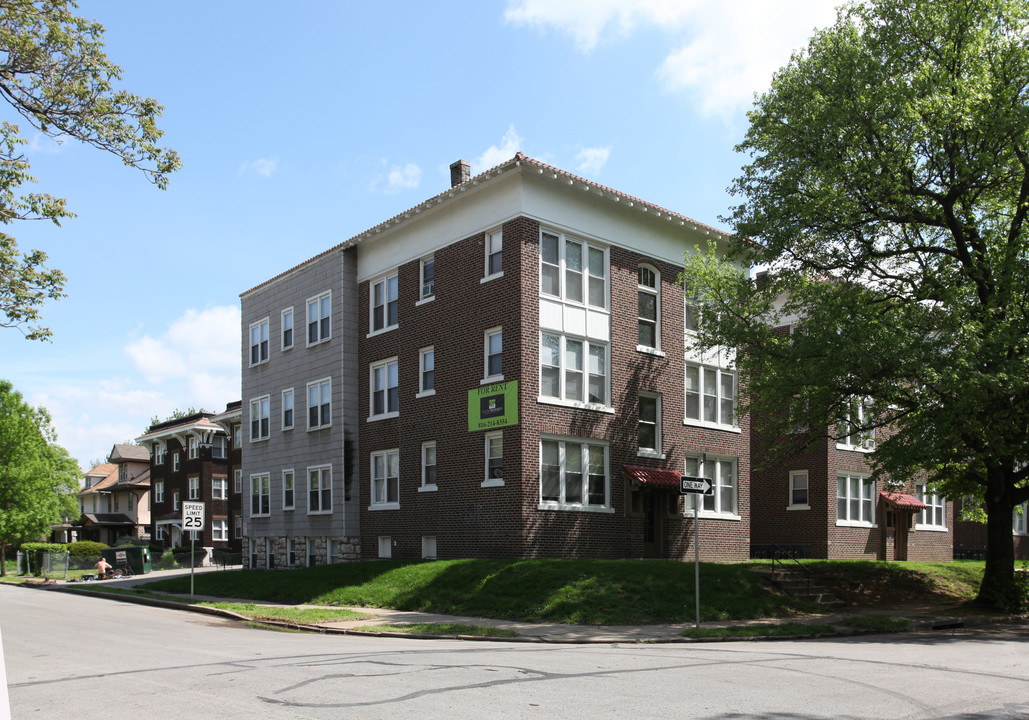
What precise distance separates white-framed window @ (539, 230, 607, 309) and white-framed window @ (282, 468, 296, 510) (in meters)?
15.4

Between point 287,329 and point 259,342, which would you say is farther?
point 259,342

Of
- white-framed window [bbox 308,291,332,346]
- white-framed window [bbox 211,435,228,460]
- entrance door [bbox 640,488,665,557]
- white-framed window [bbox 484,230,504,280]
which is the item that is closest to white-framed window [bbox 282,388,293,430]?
white-framed window [bbox 308,291,332,346]

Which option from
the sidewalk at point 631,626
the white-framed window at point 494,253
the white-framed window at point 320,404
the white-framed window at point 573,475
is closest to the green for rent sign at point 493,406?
the white-framed window at point 573,475

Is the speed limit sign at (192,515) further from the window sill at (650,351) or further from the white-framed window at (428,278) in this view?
the window sill at (650,351)

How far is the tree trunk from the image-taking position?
21781mm

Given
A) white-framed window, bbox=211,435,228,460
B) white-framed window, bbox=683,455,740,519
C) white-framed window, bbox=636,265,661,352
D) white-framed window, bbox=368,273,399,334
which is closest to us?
white-framed window, bbox=636,265,661,352

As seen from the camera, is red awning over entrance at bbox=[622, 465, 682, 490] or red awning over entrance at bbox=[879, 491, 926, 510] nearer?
red awning over entrance at bbox=[622, 465, 682, 490]

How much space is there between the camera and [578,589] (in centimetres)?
1980

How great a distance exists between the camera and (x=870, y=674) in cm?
1092

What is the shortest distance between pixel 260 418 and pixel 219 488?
2451 cm

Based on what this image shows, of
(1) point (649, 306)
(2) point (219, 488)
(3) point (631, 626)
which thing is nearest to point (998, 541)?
(3) point (631, 626)

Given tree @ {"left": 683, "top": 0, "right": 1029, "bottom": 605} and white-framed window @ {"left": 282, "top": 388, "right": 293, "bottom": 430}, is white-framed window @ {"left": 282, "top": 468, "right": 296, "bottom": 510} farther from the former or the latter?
tree @ {"left": 683, "top": 0, "right": 1029, "bottom": 605}

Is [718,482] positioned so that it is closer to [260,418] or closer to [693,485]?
[693,485]

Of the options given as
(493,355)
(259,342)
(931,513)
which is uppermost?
(259,342)
